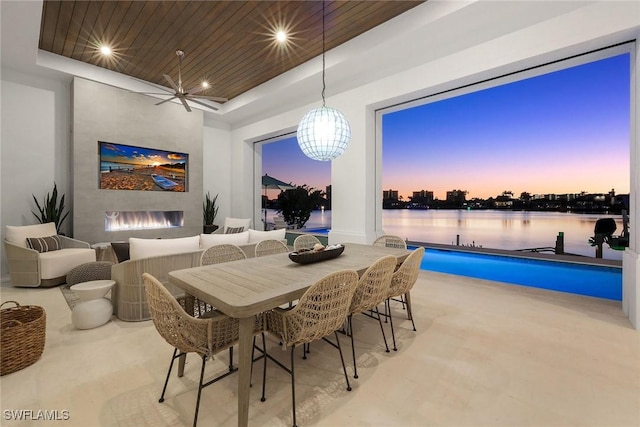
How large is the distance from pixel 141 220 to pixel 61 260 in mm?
2004

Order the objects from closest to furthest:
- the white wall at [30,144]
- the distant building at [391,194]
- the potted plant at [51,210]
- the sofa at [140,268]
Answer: the sofa at [140,268] → the white wall at [30,144] → the potted plant at [51,210] → the distant building at [391,194]

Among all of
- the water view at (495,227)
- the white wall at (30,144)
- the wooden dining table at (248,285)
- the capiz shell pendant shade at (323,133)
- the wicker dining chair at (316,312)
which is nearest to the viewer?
the wooden dining table at (248,285)

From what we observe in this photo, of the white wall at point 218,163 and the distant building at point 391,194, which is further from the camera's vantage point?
the white wall at point 218,163

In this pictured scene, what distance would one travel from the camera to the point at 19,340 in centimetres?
196

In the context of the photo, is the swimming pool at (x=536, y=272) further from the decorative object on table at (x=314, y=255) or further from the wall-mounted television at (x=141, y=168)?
the wall-mounted television at (x=141, y=168)

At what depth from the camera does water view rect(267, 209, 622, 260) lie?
4238 millimetres

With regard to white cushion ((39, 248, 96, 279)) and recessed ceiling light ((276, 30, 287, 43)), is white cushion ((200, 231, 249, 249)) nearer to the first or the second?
white cushion ((39, 248, 96, 279))

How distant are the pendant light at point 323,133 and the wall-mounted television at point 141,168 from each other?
4.50m

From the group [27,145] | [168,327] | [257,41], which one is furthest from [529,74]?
[27,145]

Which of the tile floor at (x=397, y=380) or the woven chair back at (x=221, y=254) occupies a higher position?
the woven chair back at (x=221, y=254)

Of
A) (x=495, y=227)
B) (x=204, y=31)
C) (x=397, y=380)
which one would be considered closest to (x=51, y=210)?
(x=204, y=31)

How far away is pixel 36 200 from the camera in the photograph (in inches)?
186

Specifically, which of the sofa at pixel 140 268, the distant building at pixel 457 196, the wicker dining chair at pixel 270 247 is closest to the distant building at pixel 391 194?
the distant building at pixel 457 196

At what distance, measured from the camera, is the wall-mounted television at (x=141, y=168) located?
17.5ft
